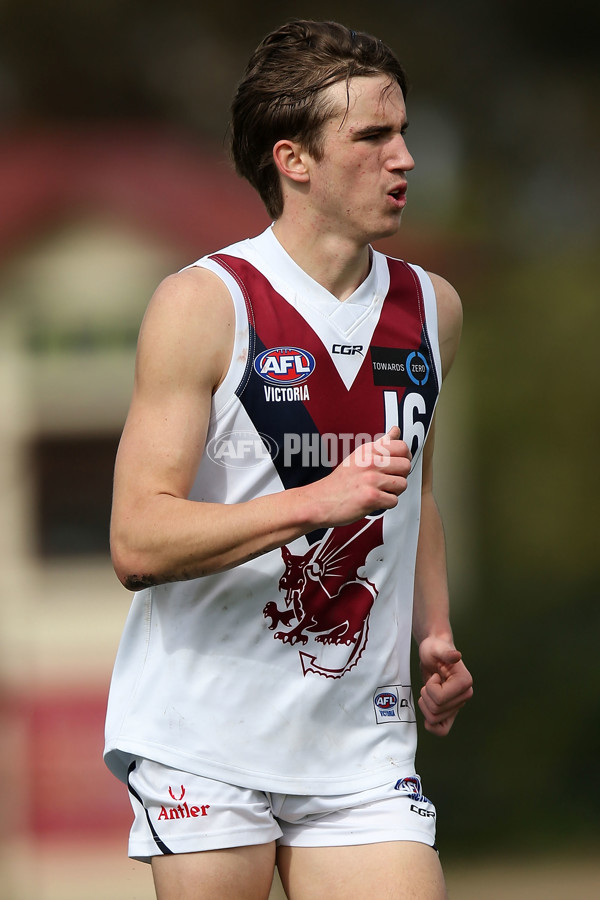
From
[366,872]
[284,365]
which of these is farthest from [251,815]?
[284,365]

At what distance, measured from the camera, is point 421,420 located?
1.99 meters

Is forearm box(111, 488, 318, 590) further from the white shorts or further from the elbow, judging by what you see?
the white shorts

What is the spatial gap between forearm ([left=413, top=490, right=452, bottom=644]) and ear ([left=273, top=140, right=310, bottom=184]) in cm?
66

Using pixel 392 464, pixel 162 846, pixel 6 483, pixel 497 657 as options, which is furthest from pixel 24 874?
pixel 392 464

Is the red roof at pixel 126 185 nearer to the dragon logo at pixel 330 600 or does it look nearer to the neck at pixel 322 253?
the neck at pixel 322 253

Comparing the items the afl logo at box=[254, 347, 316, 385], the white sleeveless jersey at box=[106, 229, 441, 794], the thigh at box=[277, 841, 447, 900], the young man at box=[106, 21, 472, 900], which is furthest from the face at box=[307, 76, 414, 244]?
the thigh at box=[277, 841, 447, 900]

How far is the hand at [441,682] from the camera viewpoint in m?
1.99

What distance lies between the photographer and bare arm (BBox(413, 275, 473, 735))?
79.0 inches

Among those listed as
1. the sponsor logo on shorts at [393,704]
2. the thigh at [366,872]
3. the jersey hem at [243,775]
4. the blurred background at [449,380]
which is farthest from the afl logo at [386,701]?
the blurred background at [449,380]

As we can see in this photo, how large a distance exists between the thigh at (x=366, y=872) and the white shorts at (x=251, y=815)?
0.01 m

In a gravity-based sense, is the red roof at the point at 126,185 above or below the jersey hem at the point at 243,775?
above

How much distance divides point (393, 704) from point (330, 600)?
0.24m

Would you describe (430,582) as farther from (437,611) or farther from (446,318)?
(446,318)

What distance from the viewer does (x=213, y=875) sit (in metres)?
1.72
